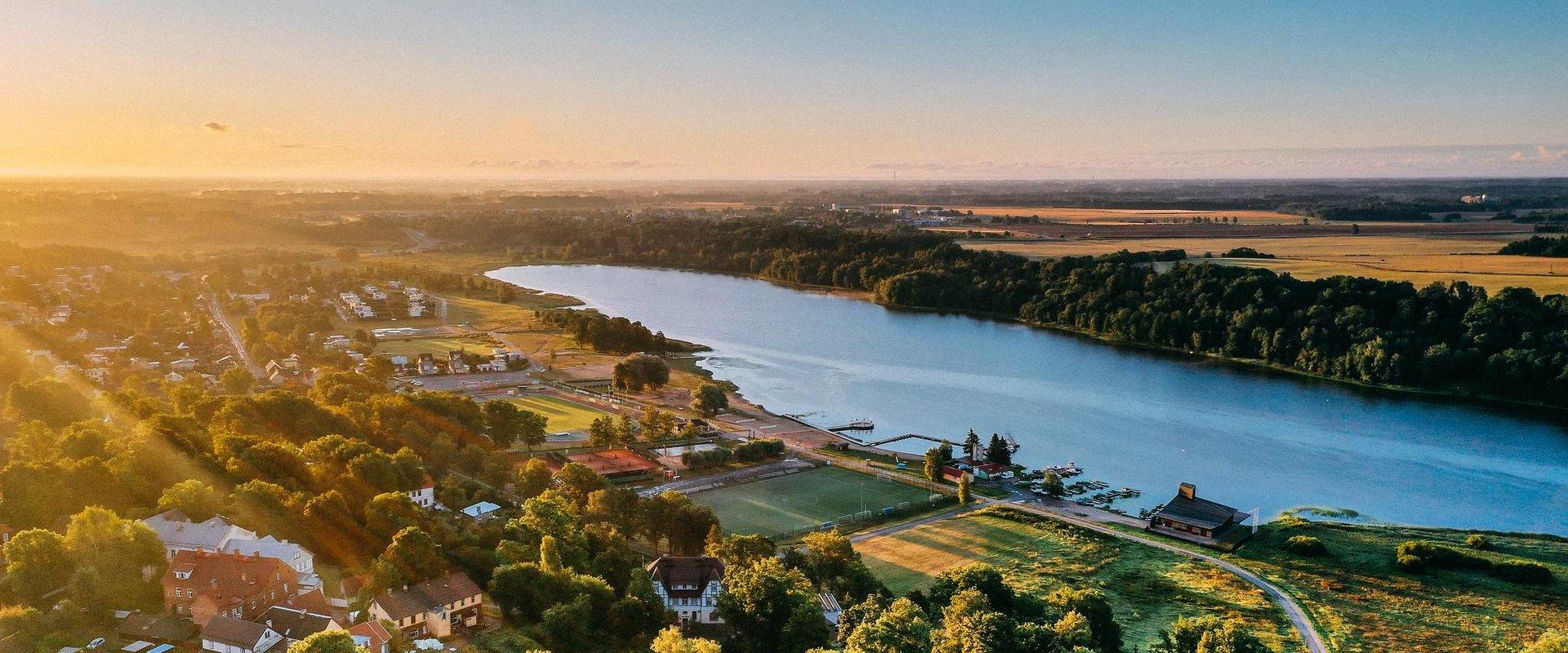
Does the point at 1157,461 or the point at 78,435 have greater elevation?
the point at 78,435

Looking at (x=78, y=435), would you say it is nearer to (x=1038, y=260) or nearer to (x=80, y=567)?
(x=80, y=567)

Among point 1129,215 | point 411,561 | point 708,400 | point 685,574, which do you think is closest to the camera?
point 411,561

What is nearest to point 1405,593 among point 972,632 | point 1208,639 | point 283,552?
point 1208,639

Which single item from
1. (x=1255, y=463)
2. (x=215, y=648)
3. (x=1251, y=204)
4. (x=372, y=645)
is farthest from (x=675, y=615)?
(x=1251, y=204)

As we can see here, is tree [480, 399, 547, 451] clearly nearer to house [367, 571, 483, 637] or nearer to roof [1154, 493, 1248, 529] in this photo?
house [367, 571, 483, 637]

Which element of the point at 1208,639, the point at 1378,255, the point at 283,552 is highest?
the point at 1378,255

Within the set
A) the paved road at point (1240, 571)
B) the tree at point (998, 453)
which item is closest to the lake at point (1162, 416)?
the tree at point (998, 453)

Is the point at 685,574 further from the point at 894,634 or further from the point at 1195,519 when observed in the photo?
the point at 1195,519
